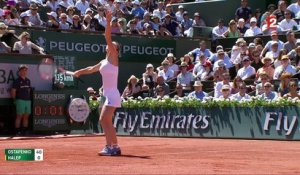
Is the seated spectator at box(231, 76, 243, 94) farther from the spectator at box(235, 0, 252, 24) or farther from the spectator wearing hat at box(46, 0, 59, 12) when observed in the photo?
the spectator wearing hat at box(46, 0, 59, 12)

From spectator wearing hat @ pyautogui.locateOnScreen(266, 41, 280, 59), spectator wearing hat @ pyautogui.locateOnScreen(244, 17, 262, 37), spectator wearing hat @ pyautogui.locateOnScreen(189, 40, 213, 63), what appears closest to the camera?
spectator wearing hat @ pyautogui.locateOnScreen(266, 41, 280, 59)

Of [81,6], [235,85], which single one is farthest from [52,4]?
[235,85]

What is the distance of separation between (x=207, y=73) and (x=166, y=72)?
178 cm

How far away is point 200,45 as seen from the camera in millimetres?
27328

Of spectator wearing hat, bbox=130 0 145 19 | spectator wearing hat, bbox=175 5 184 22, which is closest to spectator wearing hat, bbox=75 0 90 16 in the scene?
spectator wearing hat, bbox=130 0 145 19

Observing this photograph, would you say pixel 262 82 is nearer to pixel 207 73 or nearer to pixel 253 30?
pixel 207 73

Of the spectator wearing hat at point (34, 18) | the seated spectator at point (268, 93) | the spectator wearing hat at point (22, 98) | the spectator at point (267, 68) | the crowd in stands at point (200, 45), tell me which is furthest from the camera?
the spectator wearing hat at point (34, 18)

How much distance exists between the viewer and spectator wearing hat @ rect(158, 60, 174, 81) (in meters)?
26.3

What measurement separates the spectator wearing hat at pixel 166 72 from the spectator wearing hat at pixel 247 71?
3.28 metres

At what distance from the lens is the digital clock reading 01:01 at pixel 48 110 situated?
72.5ft

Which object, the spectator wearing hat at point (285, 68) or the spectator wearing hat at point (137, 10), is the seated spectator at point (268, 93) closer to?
the spectator wearing hat at point (285, 68)

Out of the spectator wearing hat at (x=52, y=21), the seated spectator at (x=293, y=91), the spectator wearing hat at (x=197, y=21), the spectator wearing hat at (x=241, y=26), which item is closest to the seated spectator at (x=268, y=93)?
the seated spectator at (x=293, y=91)

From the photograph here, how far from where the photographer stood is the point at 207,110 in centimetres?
2144

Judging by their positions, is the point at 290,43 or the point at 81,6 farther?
the point at 81,6
